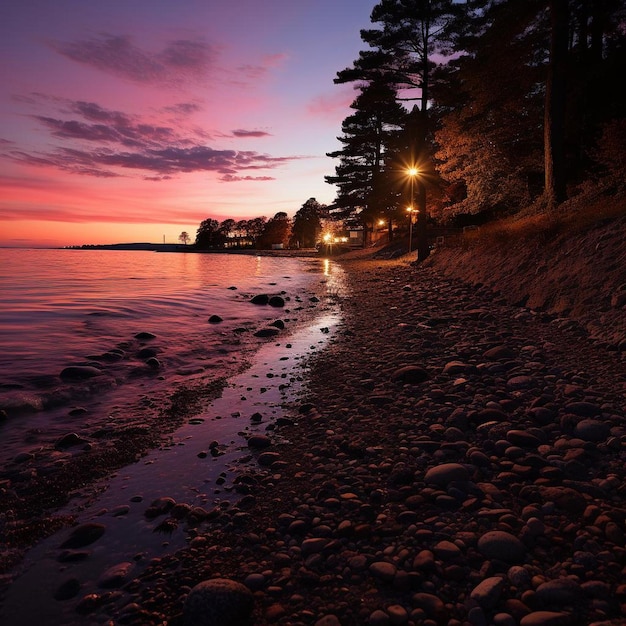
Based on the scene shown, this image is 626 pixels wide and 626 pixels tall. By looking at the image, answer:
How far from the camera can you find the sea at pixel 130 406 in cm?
264

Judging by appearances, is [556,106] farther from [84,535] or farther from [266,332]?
[84,535]

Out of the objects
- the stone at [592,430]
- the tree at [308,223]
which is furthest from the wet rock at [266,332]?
the tree at [308,223]

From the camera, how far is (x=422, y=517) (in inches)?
112

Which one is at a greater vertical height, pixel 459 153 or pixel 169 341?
pixel 459 153

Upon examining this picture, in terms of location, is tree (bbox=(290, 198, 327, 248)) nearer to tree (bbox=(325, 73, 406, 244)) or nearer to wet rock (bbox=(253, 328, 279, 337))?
tree (bbox=(325, 73, 406, 244))

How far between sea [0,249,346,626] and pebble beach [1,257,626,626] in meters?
0.23

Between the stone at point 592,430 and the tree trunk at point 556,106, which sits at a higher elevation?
the tree trunk at point 556,106

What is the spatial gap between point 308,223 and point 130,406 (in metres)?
113

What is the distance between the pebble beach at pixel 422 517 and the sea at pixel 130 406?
0.75ft

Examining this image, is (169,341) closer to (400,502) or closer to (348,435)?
(348,435)

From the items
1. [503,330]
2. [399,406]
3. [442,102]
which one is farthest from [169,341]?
[442,102]

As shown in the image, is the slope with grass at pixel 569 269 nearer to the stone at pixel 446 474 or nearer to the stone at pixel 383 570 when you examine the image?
the stone at pixel 446 474

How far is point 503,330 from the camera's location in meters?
7.49

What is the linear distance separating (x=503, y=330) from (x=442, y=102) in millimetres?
Answer: 18164
